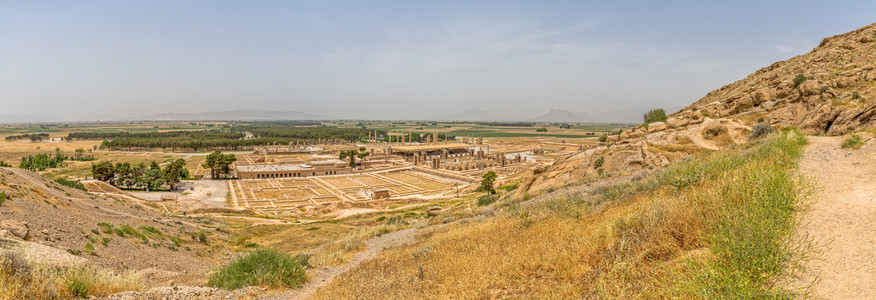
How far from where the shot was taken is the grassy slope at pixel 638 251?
3.80m

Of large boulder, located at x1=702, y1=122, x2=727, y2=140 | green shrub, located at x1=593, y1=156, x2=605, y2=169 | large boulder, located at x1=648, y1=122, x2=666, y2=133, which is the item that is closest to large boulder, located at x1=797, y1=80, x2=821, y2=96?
large boulder, located at x1=702, y1=122, x2=727, y2=140

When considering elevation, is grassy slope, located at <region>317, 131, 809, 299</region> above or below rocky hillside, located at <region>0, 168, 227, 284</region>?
above

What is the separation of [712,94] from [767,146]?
26969 mm

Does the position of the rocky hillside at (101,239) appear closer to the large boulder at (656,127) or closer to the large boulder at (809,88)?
the large boulder at (656,127)

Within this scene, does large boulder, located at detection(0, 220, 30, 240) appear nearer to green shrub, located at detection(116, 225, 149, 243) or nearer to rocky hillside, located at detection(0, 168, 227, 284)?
rocky hillside, located at detection(0, 168, 227, 284)

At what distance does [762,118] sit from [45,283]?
2533 centimetres

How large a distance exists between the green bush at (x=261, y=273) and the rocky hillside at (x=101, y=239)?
88cm

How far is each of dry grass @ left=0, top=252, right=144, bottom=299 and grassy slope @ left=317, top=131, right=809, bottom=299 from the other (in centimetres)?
365

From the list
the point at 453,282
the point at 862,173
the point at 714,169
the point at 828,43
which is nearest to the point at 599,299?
the point at 453,282

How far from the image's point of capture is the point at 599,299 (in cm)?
427

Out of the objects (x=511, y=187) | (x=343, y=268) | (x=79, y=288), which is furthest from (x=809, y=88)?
(x=79, y=288)

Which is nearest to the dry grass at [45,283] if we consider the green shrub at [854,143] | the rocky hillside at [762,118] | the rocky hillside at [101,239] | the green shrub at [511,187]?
the rocky hillside at [101,239]

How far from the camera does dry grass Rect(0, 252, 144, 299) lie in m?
4.93

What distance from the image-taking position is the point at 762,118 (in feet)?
58.6
